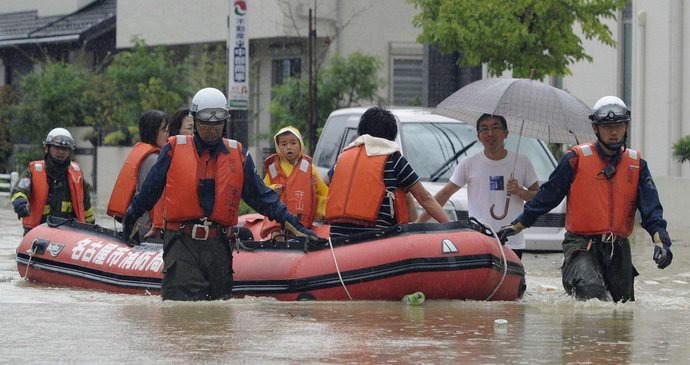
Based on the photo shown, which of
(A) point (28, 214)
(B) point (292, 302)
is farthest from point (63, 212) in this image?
(B) point (292, 302)

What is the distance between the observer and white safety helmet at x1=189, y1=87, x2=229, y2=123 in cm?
1060

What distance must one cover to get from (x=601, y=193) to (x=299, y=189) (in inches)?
129

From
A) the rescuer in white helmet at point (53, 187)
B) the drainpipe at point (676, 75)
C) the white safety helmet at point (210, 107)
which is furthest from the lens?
the drainpipe at point (676, 75)

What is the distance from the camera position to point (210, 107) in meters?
10.6

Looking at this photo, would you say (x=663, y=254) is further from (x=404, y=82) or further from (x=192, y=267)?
(x=404, y=82)

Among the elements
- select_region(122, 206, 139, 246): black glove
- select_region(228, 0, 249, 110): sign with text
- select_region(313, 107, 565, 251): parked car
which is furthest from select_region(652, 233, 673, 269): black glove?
select_region(228, 0, 249, 110): sign with text

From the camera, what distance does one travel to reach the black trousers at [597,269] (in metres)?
10.4

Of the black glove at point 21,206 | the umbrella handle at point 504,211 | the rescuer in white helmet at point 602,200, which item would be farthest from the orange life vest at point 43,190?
the rescuer in white helmet at point 602,200

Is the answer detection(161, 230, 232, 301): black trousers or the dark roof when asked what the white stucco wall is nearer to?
the dark roof

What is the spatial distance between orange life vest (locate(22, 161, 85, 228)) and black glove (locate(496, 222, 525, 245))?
16.8 feet

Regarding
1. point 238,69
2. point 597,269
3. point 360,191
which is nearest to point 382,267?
point 360,191

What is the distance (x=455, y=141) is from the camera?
16.4 meters

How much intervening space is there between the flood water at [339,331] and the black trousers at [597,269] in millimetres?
97

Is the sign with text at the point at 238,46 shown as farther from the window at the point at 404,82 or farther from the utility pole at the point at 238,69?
the window at the point at 404,82
